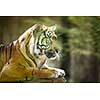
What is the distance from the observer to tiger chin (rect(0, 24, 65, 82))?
76.5 inches

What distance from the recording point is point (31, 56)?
6.42ft

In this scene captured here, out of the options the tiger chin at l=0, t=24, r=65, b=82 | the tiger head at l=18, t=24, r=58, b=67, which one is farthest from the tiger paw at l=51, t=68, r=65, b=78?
the tiger head at l=18, t=24, r=58, b=67

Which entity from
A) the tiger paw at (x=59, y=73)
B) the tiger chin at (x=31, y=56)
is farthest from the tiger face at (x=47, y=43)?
the tiger paw at (x=59, y=73)

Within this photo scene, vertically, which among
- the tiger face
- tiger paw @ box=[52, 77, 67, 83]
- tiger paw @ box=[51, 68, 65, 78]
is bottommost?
tiger paw @ box=[52, 77, 67, 83]

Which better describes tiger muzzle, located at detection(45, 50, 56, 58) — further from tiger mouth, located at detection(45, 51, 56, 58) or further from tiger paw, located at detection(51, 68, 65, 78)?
tiger paw, located at detection(51, 68, 65, 78)

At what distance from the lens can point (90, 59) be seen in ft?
6.39

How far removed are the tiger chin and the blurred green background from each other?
0.16 feet

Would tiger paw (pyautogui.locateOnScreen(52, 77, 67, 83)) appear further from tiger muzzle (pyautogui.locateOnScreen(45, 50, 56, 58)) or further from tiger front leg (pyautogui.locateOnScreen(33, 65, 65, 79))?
tiger muzzle (pyautogui.locateOnScreen(45, 50, 56, 58))

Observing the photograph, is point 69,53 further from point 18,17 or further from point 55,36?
point 18,17

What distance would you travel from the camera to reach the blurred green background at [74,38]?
1.94m

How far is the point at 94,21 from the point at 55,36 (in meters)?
0.34

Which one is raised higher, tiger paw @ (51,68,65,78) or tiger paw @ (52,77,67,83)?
tiger paw @ (51,68,65,78)

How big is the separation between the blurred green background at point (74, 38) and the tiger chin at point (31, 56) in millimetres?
49
